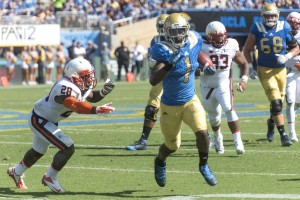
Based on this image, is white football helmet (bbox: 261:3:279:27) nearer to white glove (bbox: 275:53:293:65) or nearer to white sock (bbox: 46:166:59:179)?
white glove (bbox: 275:53:293:65)

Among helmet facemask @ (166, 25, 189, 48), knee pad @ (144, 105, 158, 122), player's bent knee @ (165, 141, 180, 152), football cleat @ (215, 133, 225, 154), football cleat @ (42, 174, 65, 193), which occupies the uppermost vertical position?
helmet facemask @ (166, 25, 189, 48)

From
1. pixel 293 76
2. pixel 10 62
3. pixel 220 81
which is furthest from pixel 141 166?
pixel 10 62

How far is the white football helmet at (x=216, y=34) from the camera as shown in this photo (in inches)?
478

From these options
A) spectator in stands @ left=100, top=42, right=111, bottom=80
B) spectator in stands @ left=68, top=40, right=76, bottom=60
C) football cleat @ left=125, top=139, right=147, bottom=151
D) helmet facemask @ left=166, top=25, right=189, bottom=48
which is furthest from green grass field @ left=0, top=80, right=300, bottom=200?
spectator in stands @ left=100, top=42, right=111, bottom=80

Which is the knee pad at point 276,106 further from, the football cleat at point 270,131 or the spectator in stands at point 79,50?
the spectator in stands at point 79,50

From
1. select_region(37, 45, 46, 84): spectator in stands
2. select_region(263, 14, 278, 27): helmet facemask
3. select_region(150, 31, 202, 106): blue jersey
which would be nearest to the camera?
select_region(150, 31, 202, 106): blue jersey

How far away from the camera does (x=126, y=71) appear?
3597 centimetres

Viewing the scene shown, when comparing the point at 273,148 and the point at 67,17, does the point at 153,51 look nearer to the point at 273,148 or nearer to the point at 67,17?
the point at 273,148

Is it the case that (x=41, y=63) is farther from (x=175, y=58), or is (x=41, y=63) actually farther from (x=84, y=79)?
(x=175, y=58)

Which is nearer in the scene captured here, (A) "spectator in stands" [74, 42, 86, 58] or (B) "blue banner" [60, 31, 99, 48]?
(A) "spectator in stands" [74, 42, 86, 58]

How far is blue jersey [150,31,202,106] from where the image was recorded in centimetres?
916

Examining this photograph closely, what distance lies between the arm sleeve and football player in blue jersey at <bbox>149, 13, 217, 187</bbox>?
66 cm

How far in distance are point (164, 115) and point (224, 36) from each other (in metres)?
3.11

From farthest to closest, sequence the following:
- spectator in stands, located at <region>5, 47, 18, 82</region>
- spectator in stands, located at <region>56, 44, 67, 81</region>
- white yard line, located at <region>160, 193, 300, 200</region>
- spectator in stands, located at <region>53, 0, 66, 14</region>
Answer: spectator in stands, located at <region>53, 0, 66, 14</region> < spectator in stands, located at <region>56, 44, 67, 81</region> < spectator in stands, located at <region>5, 47, 18, 82</region> < white yard line, located at <region>160, 193, 300, 200</region>
